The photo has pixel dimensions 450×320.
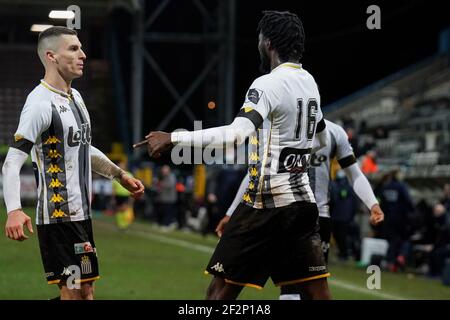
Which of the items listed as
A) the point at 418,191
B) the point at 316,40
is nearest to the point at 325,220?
the point at 418,191

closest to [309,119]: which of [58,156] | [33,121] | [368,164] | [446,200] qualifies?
[58,156]

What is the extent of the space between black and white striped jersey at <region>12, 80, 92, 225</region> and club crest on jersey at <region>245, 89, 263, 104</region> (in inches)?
55.1

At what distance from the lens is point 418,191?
21422 mm

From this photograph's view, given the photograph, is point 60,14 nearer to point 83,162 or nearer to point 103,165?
point 103,165

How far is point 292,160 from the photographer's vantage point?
21.6 feet

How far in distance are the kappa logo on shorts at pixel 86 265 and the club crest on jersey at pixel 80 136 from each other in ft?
2.66

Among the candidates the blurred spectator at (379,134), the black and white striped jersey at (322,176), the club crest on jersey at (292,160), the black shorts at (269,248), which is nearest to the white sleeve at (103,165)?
the black shorts at (269,248)

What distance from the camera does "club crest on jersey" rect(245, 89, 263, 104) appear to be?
6281 millimetres

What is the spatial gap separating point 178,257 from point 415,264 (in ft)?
14.8

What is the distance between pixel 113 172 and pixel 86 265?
84 centimetres

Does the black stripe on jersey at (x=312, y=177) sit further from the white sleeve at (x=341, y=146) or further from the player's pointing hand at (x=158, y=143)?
the player's pointing hand at (x=158, y=143)

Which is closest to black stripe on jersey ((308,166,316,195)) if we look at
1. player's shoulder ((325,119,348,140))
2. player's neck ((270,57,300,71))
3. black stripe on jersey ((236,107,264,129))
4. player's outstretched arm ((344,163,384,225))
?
player's shoulder ((325,119,348,140))

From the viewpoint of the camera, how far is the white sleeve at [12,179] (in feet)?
21.7
